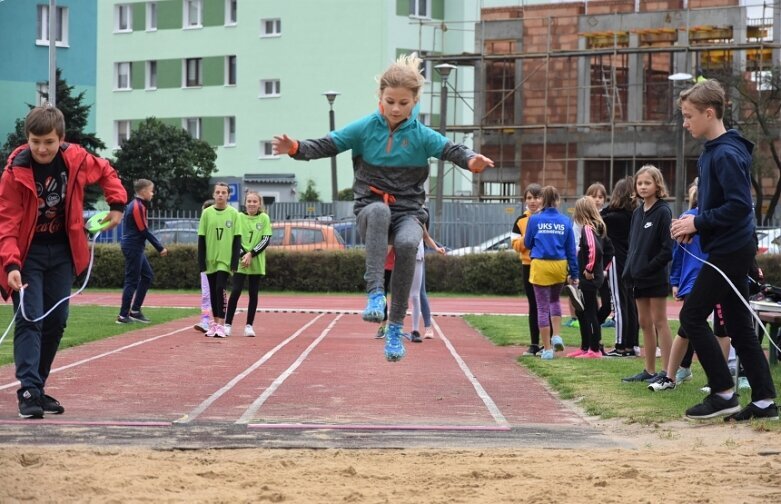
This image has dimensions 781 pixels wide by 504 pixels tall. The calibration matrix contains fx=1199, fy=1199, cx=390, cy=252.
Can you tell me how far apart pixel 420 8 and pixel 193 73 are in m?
12.0

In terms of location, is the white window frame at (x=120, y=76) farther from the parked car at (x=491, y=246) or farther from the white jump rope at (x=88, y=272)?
the white jump rope at (x=88, y=272)

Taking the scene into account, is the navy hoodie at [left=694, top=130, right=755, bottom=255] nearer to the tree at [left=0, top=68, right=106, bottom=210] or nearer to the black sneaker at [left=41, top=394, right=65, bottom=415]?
the black sneaker at [left=41, top=394, right=65, bottom=415]

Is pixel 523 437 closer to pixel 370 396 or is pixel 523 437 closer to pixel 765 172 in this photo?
pixel 370 396

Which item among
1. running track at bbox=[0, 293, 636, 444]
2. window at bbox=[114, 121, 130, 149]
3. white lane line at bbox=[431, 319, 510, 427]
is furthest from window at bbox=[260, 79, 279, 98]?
white lane line at bbox=[431, 319, 510, 427]

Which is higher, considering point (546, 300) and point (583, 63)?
point (583, 63)

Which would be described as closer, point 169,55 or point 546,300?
point 546,300

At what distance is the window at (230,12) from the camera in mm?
59594

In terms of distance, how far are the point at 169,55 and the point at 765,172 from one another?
32279 millimetres

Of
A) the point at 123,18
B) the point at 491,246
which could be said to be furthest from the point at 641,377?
the point at 123,18

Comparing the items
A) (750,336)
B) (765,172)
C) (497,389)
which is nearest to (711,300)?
(750,336)

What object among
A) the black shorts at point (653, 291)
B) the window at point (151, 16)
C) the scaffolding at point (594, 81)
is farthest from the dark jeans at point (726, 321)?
the window at point (151, 16)

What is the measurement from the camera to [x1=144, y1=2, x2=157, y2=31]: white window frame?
61.5 m

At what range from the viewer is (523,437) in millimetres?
7609

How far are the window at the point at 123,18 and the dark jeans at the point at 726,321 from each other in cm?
5704
